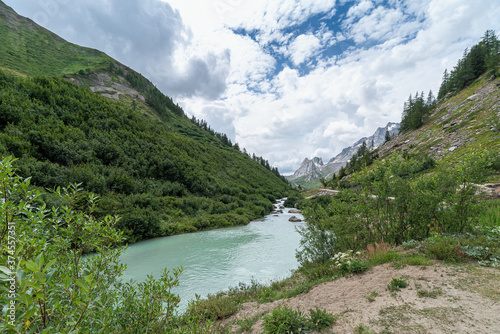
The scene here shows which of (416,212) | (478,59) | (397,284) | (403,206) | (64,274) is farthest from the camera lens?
(478,59)

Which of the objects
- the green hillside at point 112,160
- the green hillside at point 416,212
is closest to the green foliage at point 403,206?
the green hillside at point 416,212

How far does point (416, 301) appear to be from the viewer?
4.76 m

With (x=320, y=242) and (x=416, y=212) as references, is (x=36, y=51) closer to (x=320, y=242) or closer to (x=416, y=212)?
(x=320, y=242)

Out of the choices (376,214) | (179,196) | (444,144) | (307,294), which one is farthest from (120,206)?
(444,144)

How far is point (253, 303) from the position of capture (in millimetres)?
7367

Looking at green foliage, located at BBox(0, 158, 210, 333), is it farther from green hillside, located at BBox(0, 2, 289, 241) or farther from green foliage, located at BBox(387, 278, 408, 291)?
green hillside, located at BBox(0, 2, 289, 241)

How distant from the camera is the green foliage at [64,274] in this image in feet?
6.00

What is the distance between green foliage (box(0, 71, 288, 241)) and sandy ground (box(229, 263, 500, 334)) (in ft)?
40.6

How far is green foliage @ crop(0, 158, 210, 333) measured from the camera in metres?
1.83

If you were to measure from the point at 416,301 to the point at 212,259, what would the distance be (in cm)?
1345

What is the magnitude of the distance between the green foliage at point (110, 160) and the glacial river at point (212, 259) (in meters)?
2.71

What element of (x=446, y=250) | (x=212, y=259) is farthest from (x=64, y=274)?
(x=212, y=259)

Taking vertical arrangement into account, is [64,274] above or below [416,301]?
above

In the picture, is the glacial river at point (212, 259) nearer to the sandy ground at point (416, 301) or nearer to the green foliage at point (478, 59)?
the sandy ground at point (416, 301)
